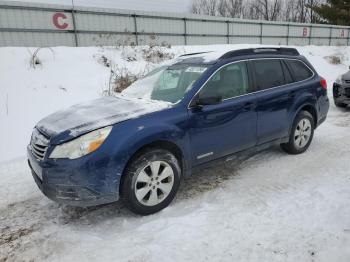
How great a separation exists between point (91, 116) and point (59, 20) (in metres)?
8.99

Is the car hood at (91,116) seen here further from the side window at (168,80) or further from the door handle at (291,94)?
the door handle at (291,94)

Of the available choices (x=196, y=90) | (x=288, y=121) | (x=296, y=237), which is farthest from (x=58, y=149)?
(x=288, y=121)

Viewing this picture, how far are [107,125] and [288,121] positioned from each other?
2970 mm

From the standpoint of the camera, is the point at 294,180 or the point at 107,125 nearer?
the point at 107,125

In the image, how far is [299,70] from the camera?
5141 millimetres

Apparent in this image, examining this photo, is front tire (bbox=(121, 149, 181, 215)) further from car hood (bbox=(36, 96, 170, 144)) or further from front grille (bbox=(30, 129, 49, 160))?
front grille (bbox=(30, 129, 49, 160))

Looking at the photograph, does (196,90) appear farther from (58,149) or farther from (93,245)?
(93,245)

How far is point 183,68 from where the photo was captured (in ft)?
14.1

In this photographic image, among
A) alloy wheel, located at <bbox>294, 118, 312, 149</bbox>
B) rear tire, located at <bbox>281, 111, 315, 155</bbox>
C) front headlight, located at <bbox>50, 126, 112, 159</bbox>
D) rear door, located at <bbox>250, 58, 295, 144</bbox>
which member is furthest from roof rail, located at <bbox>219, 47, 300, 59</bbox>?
front headlight, located at <bbox>50, 126, 112, 159</bbox>

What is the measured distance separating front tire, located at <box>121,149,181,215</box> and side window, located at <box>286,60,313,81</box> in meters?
2.76

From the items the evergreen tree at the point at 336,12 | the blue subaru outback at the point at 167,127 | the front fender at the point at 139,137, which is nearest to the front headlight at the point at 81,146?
the blue subaru outback at the point at 167,127

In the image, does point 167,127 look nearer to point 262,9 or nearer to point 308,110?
point 308,110

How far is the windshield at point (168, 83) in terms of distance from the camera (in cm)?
387

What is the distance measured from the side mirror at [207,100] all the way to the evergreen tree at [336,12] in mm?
37907
